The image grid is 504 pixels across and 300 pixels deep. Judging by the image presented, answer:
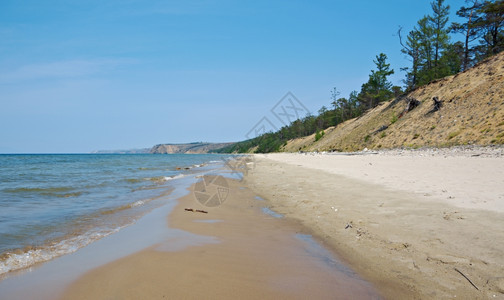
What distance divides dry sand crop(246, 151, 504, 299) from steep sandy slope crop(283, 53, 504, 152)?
46.1ft

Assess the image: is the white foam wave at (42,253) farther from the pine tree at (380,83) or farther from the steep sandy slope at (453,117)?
the pine tree at (380,83)

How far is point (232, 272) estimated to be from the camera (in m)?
3.62

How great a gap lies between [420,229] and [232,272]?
11.2ft


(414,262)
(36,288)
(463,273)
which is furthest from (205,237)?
(463,273)

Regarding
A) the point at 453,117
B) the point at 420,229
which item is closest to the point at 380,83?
the point at 453,117

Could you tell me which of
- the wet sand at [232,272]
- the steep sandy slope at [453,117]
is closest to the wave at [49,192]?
the wet sand at [232,272]

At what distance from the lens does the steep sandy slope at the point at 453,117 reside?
19.6 meters

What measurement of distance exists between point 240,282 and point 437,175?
8892 mm

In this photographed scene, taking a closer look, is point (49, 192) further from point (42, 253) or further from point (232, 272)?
point (232, 272)

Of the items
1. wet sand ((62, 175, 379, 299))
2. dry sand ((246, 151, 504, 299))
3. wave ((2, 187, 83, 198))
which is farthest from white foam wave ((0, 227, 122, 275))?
wave ((2, 187, 83, 198))

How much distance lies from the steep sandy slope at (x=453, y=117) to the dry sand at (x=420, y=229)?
46.1 ft

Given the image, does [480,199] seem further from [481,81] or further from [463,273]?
[481,81]

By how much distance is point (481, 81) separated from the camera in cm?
2586

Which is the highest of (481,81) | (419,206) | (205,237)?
(481,81)
